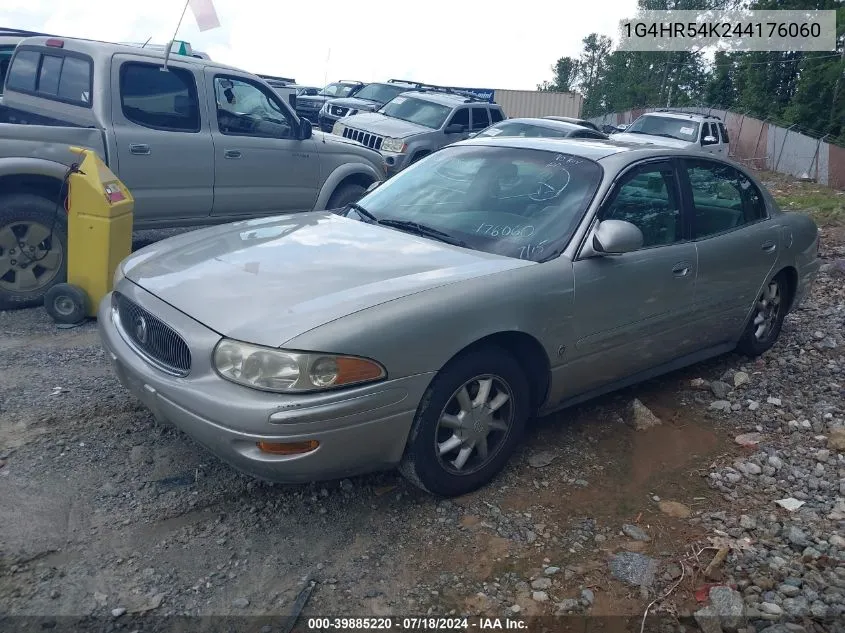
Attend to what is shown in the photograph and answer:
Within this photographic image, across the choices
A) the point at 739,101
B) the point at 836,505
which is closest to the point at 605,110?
the point at 739,101

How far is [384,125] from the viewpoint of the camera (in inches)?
545

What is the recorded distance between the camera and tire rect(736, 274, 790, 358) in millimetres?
5543

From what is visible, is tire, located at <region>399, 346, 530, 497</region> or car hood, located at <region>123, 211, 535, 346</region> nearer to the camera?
car hood, located at <region>123, 211, 535, 346</region>

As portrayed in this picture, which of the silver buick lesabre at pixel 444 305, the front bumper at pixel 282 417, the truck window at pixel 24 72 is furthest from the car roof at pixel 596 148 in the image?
the truck window at pixel 24 72

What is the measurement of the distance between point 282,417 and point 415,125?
11.6 metres

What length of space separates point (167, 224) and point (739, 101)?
34562 mm

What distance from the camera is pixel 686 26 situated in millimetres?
34500

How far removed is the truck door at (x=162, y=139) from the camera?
21.7ft

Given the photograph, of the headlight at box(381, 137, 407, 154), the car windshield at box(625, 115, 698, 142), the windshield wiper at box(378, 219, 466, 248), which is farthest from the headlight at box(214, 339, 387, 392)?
the car windshield at box(625, 115, 698, 142)

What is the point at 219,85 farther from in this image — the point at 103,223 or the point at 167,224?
the point at 103,223

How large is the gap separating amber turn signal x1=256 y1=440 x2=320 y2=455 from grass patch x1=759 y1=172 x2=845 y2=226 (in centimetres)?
1063

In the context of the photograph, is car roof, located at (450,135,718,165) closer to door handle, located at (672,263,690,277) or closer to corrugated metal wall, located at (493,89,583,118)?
door handle, located at (672,263,690,277)

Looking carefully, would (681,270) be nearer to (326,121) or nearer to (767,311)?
(767,311)

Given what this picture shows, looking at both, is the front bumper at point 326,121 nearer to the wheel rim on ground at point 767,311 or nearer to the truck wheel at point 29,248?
the truck wheel at point 29,248
